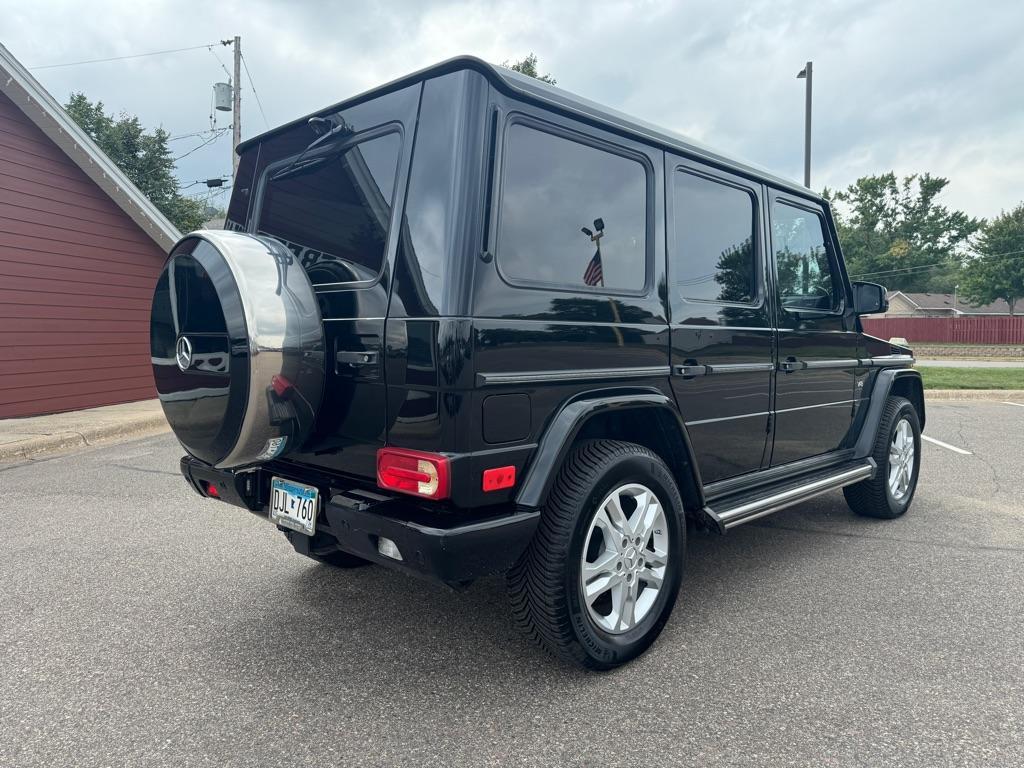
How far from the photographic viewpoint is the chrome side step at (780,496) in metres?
3.06

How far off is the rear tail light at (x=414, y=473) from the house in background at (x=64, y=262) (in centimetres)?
742

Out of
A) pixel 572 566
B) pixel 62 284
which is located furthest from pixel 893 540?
pixel 62 284

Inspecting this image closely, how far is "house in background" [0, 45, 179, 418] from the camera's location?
8.96 m

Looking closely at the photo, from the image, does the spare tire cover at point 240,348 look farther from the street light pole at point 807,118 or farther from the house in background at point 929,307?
the house in background at point 929,307

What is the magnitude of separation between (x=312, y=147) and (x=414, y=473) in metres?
1.52

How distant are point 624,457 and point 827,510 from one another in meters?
3.05

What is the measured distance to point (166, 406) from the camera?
2.70 m

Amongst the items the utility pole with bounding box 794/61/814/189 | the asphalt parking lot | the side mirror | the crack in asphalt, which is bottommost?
the asphalt parking lot

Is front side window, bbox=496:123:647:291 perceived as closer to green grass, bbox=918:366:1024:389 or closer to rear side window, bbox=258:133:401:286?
rear side window, bbox=258:133:401:286

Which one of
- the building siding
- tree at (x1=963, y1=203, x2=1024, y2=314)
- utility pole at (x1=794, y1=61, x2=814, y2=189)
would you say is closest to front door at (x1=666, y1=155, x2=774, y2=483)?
the building siding

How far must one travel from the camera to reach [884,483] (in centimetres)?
448

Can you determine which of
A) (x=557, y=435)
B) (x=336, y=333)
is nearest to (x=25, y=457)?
(x=336, y=333)

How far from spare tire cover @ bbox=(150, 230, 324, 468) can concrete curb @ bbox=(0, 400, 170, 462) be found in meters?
5.70

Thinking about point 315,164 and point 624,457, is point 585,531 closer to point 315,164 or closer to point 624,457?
point 624,457
